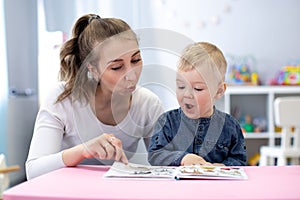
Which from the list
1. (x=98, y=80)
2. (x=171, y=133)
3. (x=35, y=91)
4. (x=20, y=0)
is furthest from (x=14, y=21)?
(x=171, y=133)

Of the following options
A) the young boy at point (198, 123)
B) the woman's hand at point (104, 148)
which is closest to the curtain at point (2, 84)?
the young boy at point (198, 123)

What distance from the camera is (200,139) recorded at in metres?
1.15

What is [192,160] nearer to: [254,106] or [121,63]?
[121,63]

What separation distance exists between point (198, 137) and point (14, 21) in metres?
2.02

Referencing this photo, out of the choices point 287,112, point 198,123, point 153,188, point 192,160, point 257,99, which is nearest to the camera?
point 153,188

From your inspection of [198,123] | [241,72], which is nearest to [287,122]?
[241,72]

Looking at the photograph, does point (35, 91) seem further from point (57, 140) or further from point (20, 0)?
point (57, 140)

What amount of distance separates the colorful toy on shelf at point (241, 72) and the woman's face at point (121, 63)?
2.60 metres

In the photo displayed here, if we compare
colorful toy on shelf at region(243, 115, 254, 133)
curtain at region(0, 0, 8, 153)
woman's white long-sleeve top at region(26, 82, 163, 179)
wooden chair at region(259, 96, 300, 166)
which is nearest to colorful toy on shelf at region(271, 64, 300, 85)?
colorful toy on shelf at region(243, 115, 254, 133)

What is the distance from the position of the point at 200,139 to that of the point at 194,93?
0.41ft

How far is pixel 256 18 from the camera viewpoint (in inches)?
154

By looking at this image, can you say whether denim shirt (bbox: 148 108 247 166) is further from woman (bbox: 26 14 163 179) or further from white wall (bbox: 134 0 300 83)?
white wall (bbox: 134 0 300 83)

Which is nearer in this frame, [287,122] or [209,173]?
[209,173]

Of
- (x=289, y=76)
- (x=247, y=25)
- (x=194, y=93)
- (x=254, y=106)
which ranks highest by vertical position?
(x=247, y=25)
